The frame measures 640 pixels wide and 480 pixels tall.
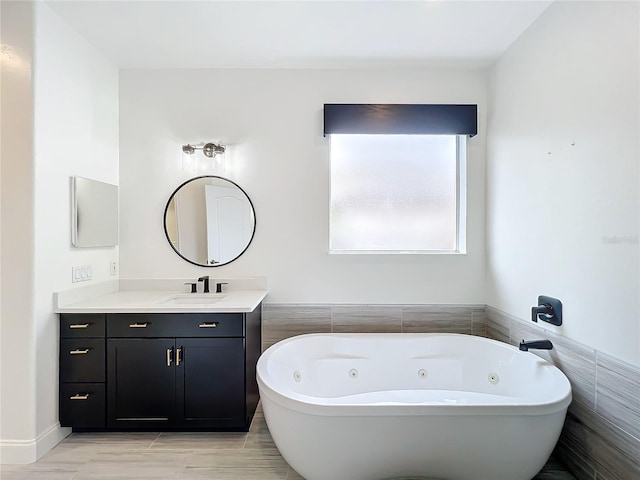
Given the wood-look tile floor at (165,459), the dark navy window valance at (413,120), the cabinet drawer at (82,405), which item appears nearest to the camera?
the wood-look tile floor at (165,459)

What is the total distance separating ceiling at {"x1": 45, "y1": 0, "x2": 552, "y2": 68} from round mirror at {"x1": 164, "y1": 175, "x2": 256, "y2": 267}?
98 cm

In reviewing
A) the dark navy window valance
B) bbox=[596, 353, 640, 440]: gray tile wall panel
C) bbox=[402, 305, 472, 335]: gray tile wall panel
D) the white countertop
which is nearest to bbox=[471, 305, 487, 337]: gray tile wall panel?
bbox=[402, 305, 472, 335]: gray tile wall panel

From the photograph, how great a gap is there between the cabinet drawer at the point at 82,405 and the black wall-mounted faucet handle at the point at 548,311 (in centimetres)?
275

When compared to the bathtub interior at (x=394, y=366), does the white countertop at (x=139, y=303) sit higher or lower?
higher

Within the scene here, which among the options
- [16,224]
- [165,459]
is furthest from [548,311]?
[16,224]

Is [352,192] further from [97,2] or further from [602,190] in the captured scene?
[97,2]

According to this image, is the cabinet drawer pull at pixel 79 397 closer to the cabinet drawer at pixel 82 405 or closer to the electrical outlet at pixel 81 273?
the cabinet drawer at pixel 82 405

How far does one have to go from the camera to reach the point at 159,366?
2.31 meters

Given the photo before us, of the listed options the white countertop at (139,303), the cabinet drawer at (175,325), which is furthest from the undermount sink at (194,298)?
the cabinet drawer at (175,325)

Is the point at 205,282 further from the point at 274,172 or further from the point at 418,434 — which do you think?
the point at 418,434

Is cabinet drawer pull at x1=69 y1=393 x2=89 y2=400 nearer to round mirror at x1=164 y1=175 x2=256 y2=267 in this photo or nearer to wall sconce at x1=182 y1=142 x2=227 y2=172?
round mirror at x1=164 y1=175 x2=256 y2=267

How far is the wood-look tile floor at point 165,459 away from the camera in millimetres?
1940

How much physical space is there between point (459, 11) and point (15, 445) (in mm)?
3628

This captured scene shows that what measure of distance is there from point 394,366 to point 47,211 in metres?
2.49
